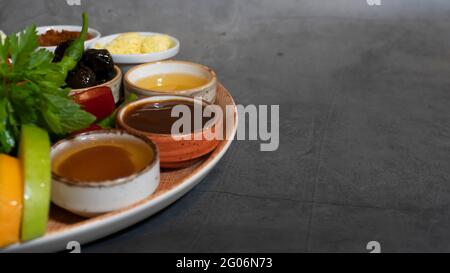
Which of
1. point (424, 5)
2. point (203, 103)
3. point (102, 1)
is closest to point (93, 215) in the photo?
point (203, 103)

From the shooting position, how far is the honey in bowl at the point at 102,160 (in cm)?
156

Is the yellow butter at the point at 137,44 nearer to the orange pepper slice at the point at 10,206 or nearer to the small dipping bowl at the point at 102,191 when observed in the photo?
the small dipping bowl at the point at 102,191

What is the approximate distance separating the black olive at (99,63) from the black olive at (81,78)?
38 mm

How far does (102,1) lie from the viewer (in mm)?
4422

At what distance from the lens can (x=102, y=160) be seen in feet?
5.35

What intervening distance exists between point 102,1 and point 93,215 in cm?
325

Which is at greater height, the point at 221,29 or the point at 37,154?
the point at 37,154

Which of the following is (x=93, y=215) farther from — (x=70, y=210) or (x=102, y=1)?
(x=102, y=1)

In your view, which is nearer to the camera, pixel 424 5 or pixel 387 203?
pixel 387 203

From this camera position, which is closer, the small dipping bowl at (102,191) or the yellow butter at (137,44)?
the small dipping bowl at (102,191)

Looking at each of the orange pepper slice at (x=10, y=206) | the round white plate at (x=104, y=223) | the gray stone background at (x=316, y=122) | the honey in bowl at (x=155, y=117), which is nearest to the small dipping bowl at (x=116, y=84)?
the honey in bowl at (x=155, y=117)

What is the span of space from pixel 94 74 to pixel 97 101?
235 millimetres

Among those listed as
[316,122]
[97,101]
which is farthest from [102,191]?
[316,122]

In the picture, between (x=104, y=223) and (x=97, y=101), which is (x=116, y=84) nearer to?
(x=97, y=101)
